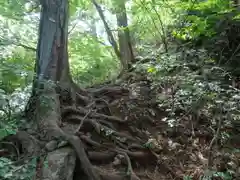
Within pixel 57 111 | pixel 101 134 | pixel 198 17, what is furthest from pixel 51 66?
pixel 198 17

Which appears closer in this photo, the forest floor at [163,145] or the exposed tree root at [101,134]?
the exposed tree root at [101,134]

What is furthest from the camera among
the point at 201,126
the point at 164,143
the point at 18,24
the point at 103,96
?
the point at 18,24

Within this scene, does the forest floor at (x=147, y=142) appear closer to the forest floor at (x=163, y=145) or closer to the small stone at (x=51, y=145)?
the forest floor at (x=163, y=145)

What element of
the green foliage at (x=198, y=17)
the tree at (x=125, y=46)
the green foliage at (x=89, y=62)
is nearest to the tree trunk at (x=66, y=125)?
the green foliage at (x=89, y=62)

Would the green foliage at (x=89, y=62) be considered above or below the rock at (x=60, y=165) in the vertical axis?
above

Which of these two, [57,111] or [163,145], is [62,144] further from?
[163,145]

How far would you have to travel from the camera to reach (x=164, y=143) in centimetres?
432


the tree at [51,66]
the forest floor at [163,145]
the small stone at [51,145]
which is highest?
the tree at [51,66]

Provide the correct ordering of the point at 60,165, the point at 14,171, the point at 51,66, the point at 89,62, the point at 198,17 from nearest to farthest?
1. the point at 14,171
2. the point at 60,165
3. the point at 51,66
4. the point at 198,17
5. the point at 89,62

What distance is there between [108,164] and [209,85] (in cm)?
204

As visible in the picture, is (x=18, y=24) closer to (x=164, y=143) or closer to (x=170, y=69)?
(x=170, y=69)

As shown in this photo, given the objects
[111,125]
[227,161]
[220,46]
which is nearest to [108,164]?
[111,125]

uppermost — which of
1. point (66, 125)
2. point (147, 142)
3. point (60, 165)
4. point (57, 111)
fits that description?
point (57, 111)

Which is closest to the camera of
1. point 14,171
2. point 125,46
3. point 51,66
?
point 14,171
